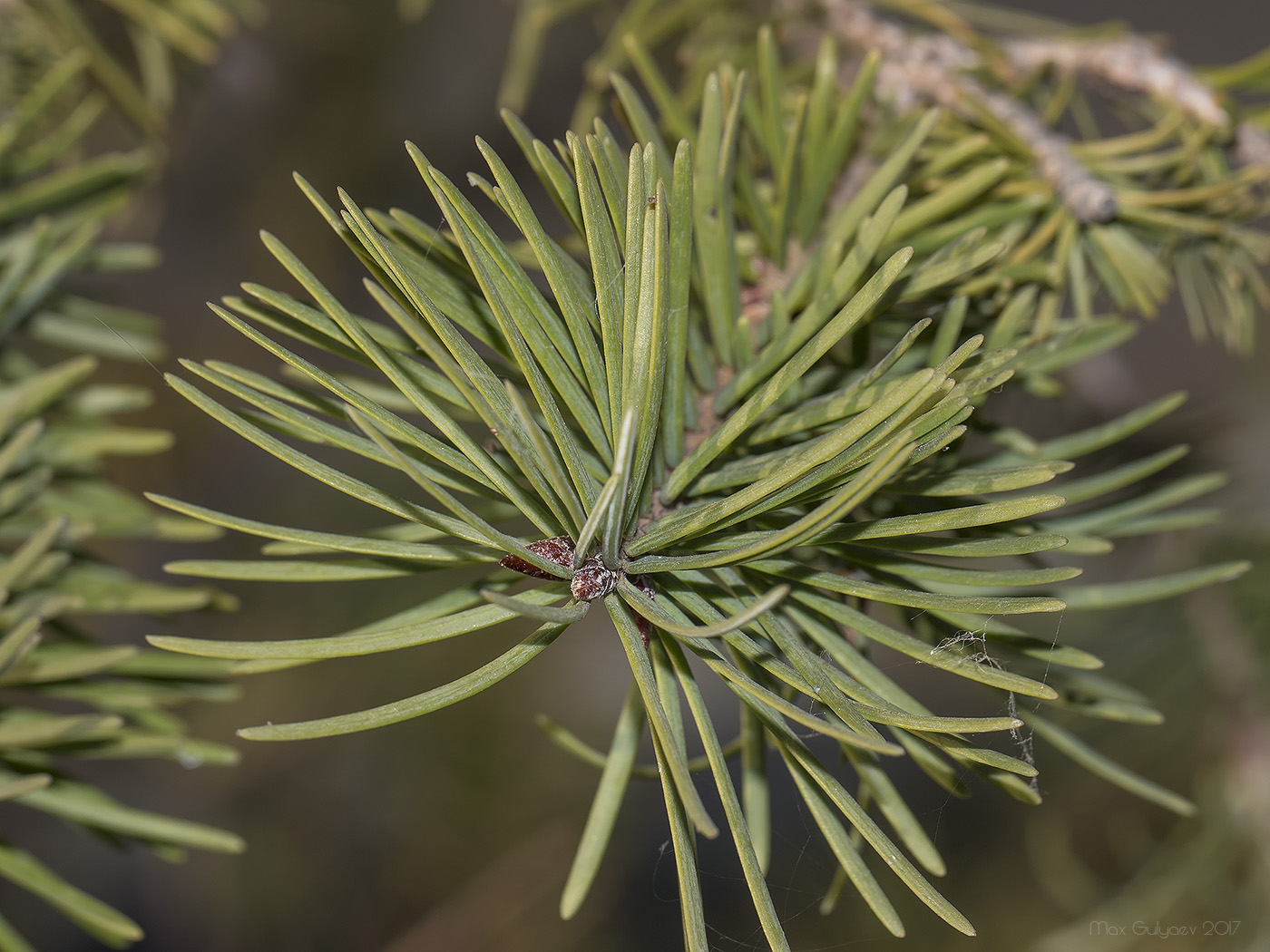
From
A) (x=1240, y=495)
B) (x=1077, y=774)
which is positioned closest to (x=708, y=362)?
(x=1240, y=495)

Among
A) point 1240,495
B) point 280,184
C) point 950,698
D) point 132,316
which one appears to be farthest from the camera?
point 950,698

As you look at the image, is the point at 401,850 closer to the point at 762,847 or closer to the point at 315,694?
the point at 315,694

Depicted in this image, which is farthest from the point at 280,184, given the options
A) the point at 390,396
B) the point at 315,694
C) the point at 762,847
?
the point at 762,847

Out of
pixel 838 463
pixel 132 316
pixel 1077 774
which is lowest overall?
pixel 1077 774

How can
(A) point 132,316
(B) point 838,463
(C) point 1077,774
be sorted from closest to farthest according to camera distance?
1. (B) point 838,463
2. (A) point 132,316
3. (C) point 1077,774

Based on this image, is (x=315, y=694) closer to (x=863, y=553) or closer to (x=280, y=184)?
(x=280, y=184)

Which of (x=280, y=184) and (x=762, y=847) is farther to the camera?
(x=280, y=184)

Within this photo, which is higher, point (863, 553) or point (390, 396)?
point (390, 396)
